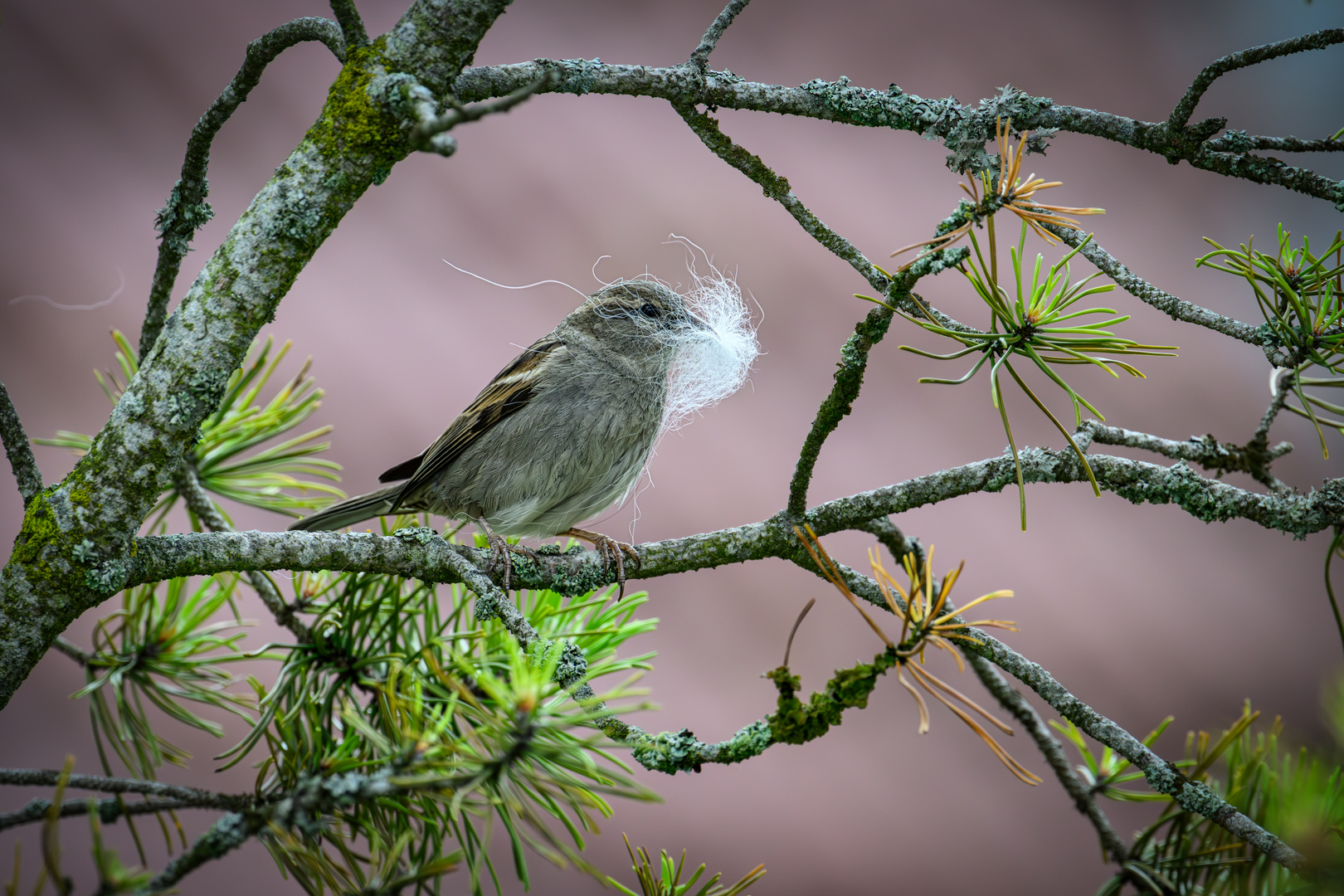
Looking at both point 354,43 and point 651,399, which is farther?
point 651,399

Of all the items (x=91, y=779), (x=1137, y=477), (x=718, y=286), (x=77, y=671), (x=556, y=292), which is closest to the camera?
(x=91, y=779)

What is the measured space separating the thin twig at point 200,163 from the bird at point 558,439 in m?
0.49

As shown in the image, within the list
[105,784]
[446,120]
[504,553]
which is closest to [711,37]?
[446,120]

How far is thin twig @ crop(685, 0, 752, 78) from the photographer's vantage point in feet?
3.18

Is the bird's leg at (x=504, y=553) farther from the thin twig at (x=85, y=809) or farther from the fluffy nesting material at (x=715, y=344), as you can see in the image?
the thin twig at (x=85, y=809)

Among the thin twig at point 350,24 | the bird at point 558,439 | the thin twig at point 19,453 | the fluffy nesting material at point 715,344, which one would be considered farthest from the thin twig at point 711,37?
the thin twig at point 19,453

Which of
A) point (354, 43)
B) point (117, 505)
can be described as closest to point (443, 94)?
point (354, 43)

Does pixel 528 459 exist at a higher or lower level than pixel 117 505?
higher

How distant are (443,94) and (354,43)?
0.35 ft

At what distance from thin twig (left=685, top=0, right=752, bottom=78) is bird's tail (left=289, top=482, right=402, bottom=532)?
0.92 m

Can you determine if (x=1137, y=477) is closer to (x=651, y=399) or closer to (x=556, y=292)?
(x=651, y=399)

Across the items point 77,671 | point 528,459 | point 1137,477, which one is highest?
point 528,459

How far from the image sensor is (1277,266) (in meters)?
0.94

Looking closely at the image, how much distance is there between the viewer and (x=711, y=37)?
98 cm
